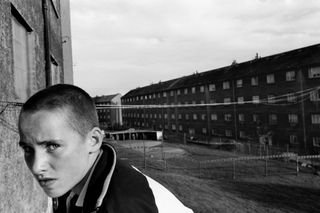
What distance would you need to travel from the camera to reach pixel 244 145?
29938 millimetres

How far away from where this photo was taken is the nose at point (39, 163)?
1.27m

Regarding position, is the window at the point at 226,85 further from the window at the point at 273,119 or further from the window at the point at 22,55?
the window at the point at 22,55

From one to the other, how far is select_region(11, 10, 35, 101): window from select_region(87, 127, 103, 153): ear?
12.1ft

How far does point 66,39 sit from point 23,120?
11.9 metres

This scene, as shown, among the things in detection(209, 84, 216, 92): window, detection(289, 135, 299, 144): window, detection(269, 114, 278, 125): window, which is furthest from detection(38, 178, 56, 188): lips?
detection(209, 84, 216, 92): window

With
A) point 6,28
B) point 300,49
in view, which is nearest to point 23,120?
point 6,28

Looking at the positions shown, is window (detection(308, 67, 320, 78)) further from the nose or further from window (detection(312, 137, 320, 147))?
the nose

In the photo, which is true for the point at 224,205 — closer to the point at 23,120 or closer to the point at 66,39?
the point at 66,39

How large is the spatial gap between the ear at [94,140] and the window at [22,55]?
3.69 meters

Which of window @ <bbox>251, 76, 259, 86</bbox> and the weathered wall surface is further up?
window @ <bbox>251, 76, 259, 86</bbox>

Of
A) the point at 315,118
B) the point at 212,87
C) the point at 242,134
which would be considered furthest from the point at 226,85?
the point at 315,118

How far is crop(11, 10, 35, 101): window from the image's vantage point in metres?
4.55

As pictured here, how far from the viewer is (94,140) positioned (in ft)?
4.58

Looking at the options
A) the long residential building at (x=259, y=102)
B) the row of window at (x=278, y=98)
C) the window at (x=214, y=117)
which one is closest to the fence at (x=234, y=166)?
the long residential building at (x=259, y=102)
